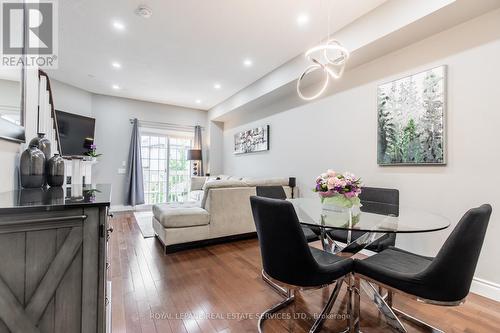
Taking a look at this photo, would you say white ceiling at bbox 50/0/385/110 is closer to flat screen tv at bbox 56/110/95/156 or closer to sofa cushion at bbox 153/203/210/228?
flat screen tv at bbox 56/110/95/156

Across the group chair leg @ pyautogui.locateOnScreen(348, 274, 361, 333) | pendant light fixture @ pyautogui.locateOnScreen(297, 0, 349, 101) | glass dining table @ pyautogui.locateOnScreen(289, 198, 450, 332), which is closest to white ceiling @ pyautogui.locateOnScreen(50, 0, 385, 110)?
pendant light fixture @ pyautogui.locateOnScreen(297, 0, 349, 101)

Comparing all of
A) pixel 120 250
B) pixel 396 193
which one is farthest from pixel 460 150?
pixel 120 250

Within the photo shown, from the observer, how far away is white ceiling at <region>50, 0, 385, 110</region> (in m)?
2.54

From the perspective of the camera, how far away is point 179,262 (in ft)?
8.91

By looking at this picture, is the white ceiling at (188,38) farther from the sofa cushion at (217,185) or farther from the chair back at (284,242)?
the chair back at (284,242)

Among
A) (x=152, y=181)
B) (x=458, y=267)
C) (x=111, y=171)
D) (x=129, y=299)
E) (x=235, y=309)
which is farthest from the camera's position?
(x=152, y=181)

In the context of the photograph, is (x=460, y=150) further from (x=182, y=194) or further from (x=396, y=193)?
(x=182, y=194)

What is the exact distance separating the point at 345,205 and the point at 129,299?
6.56ft

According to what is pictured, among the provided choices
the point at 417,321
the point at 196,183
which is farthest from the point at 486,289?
the point at 196,183

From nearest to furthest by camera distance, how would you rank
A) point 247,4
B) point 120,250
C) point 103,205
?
point 103,205
point 247,4
point 120,250

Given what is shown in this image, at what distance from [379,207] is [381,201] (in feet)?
0.39

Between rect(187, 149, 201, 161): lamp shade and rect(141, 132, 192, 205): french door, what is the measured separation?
19.2 inches

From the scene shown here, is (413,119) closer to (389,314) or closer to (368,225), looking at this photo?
(368,225)

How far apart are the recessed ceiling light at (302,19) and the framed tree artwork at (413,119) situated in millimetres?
1223
